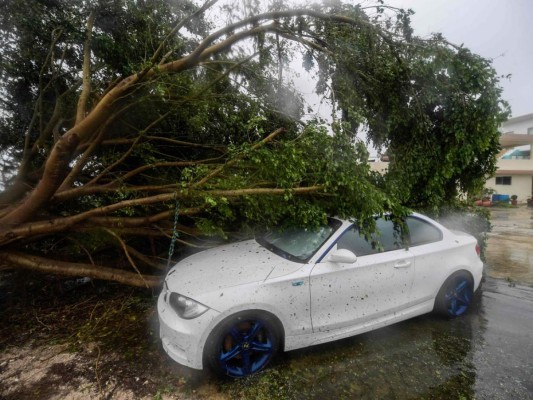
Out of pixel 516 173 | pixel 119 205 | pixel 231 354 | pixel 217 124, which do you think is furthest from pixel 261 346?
pixel 516 173

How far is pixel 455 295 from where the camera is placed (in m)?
3.66

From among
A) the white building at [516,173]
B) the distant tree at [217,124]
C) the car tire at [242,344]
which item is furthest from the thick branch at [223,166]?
the white building at [516,173]

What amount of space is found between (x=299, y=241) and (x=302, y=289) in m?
0.71

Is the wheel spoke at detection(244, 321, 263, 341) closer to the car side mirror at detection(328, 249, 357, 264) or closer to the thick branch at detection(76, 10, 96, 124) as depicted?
the car side mirror at detection(328, 249, 357, 264)

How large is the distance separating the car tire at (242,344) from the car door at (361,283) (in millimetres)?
478

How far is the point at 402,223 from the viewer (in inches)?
133

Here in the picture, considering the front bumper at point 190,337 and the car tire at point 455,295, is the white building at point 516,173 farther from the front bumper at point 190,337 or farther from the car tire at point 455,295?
the front bumper at point 190,337

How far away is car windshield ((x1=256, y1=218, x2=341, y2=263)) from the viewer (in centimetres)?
311

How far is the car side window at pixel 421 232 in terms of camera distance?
3473 mm

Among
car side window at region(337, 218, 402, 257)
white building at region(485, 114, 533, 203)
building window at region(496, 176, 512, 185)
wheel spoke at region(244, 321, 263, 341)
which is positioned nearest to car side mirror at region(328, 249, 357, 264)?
car side window at region(337, 218, 402, 257)

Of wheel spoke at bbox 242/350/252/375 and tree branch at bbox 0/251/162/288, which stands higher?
tree branch at bbox 0/251/162/288

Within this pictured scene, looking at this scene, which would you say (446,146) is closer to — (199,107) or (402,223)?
(402,223)

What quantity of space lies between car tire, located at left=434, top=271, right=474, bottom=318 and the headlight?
9.45 feet

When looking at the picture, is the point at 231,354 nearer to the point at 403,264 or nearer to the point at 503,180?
the point at 403,264
